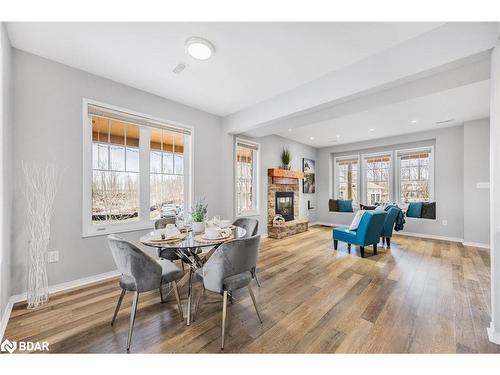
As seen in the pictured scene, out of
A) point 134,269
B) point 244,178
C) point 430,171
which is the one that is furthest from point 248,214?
point 430,171

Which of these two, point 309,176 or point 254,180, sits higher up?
point 309,176

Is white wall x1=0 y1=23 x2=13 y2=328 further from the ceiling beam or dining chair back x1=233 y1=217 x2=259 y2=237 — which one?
the ceiling beam

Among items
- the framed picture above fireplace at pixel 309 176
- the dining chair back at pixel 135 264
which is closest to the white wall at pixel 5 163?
the dining chair back at pixel 135 264

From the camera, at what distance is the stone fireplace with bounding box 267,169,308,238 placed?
210 inches

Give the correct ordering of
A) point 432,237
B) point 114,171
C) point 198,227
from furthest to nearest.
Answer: point 432,237 → point 114,171 → point 198,227

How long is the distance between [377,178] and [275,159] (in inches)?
128

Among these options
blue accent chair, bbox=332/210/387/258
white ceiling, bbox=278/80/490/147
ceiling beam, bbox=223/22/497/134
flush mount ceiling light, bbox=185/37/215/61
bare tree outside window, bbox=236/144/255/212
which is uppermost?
flush mount ceiling light, bbox=185/37/215/61

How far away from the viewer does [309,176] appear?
711 centimetres

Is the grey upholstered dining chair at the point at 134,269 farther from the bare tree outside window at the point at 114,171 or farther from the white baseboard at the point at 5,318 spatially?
the bare tree outside window at the point at 114,171

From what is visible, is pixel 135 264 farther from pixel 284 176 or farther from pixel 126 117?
pixel 284 176

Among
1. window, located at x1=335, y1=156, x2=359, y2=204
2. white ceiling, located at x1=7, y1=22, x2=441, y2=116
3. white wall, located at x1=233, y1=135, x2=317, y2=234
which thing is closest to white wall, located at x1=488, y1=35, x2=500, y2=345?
white ceiling, located at x1=7, y1=22, x2=441, y2=116

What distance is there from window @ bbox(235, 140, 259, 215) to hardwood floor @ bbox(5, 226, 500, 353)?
2093mm

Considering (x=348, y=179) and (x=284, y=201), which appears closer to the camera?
(x=284, y=201)
